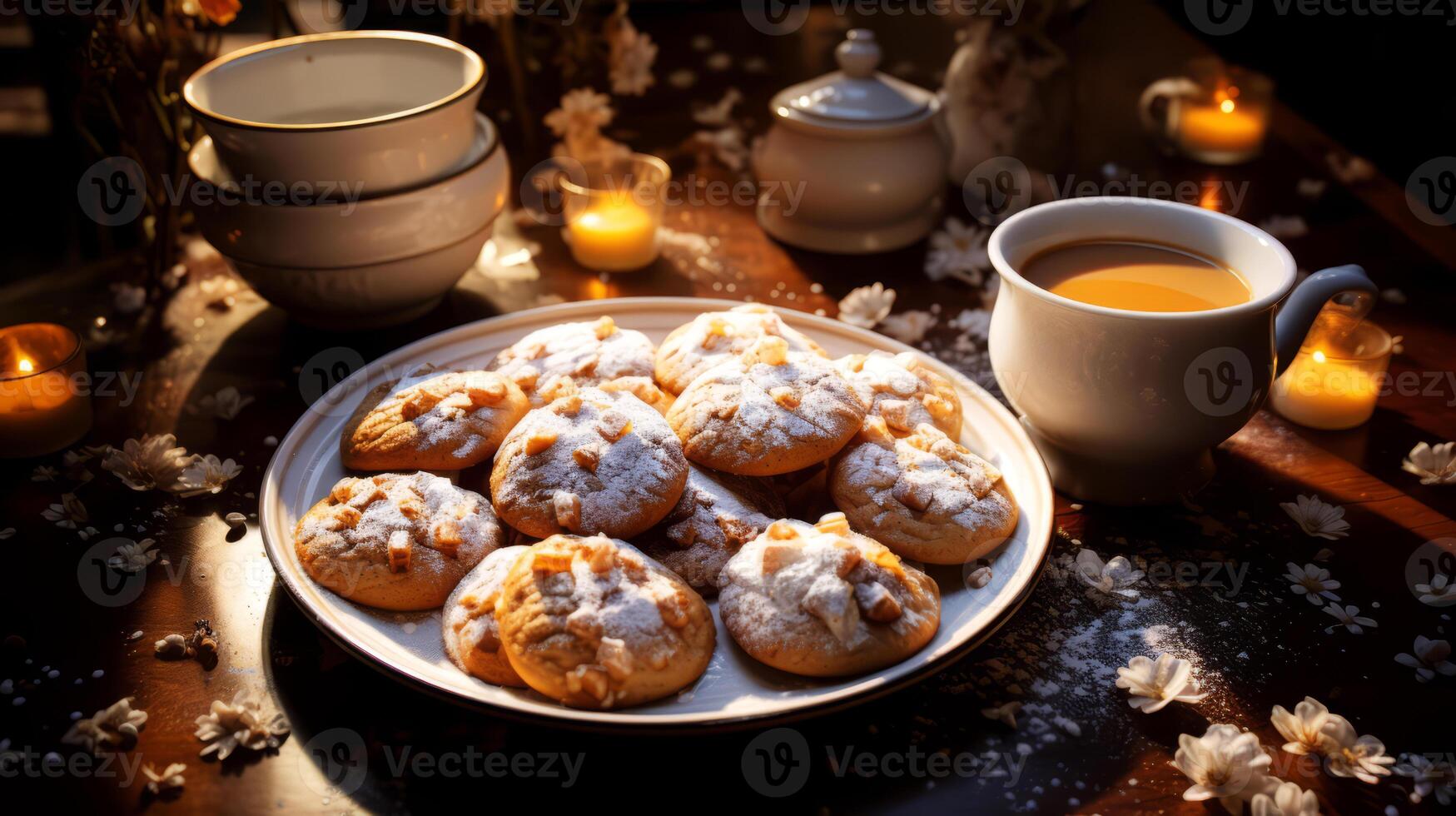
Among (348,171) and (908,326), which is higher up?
(348,171)

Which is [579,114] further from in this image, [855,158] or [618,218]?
[855,158]

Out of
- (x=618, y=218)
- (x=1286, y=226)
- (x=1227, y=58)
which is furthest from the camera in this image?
(x=1227, y=58)

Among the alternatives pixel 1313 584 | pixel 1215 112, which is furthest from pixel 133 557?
pixel 1215 112

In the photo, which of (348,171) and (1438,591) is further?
(348,171)

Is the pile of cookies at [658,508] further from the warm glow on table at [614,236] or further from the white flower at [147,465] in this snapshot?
the warm glow on table at [614,236]

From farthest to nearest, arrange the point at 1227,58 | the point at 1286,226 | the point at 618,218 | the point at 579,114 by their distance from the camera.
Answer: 1. the point at 1227,58
2. the point at 579,114
3. the point at 1286,226
4. the point at 618,218

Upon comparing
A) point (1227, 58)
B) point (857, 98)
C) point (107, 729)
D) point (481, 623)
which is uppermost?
point (857, 98)
